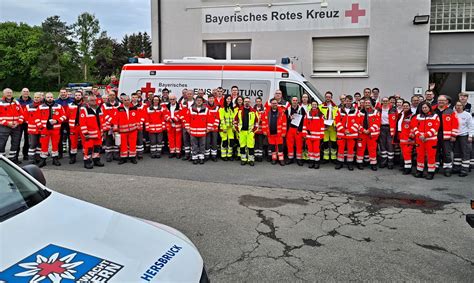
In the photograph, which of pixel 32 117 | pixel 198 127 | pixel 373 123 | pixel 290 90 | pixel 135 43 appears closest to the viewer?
pixel 373 123

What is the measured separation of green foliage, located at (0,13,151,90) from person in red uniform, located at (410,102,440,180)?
60053 mm

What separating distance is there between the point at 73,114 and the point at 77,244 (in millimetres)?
8448

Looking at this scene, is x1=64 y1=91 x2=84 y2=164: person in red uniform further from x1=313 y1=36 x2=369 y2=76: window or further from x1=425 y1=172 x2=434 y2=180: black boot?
x1=425 y1=172 x2=434 y2=180: black boot

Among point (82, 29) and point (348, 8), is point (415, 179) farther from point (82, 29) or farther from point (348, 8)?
point (82, 29)

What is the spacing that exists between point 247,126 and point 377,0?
7.39m

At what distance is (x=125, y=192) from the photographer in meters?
7.39

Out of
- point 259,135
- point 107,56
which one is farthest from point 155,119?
point 107,56

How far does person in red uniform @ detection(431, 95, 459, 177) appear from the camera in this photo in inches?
351

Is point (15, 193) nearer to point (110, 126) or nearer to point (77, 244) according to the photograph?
point (77, 244)

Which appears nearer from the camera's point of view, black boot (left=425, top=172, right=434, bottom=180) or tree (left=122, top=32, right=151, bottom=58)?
black boot (left=425, top=172, right=434, bottom=180)

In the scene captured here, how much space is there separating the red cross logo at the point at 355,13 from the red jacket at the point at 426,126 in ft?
20.2

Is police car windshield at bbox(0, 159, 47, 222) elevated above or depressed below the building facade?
below

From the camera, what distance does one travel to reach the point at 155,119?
1083cm

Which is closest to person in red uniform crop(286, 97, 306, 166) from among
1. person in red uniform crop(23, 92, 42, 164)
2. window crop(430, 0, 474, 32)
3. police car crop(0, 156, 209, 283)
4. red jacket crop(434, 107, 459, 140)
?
red jacket crop(434, 107, 459, 140)
